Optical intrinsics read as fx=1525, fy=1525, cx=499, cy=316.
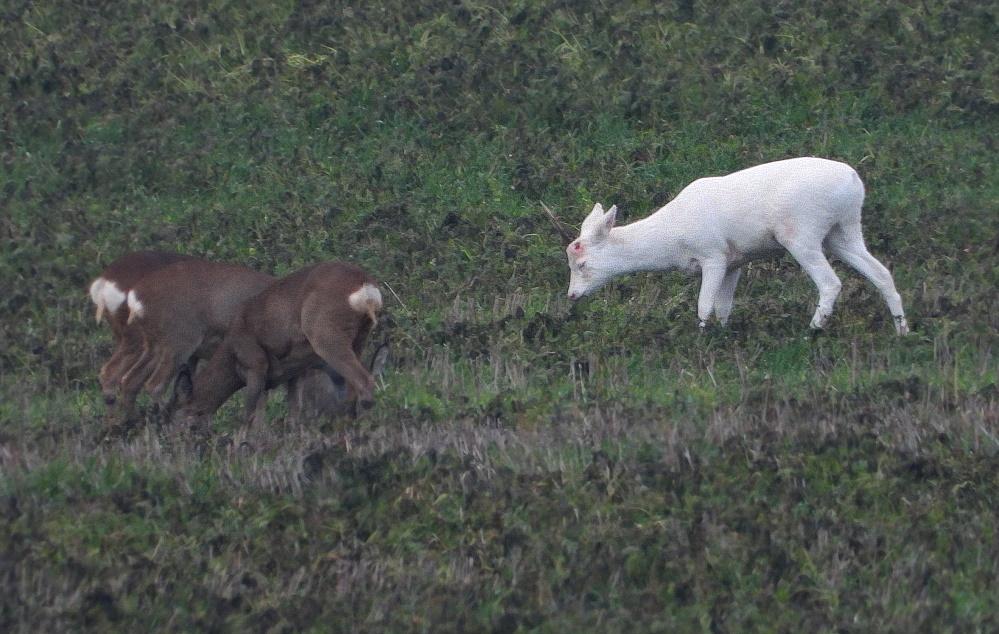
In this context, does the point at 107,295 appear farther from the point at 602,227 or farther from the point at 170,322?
the point at 602,227

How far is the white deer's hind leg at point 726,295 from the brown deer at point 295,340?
276 cm

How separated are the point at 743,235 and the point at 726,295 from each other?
2.04 ft

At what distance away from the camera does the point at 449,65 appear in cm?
1622

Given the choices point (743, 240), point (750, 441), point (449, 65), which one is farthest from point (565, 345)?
point (449, 65)

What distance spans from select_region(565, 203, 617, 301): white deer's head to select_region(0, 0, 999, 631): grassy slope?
1.08 feet

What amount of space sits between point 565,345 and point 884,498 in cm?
Result: 395

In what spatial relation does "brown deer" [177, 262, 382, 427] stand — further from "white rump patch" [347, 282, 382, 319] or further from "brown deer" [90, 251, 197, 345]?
"brown deer" [90, 251, 197, 345]

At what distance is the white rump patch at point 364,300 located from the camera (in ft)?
29.3

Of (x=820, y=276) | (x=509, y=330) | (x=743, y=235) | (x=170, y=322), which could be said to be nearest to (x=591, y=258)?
(x=509, y=330)

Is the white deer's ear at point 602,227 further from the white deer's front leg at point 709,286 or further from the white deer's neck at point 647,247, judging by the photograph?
the white deer's front leg at point 709,286

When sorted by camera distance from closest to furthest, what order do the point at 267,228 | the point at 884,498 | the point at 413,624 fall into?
the point at 413,624
the point at 884,498
the point at 267,228

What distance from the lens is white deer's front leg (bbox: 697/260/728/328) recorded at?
10.3 m

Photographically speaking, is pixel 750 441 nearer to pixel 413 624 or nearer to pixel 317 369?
pixel 413 624

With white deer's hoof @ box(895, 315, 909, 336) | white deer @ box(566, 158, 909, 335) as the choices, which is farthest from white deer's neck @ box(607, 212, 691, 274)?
white deer's hoof @ box(895, 315, 909, 336)
